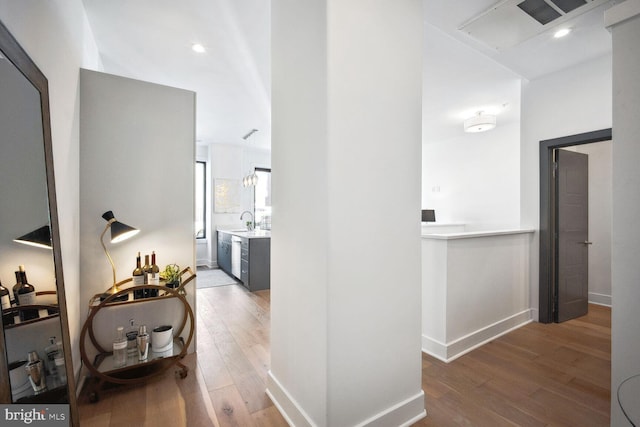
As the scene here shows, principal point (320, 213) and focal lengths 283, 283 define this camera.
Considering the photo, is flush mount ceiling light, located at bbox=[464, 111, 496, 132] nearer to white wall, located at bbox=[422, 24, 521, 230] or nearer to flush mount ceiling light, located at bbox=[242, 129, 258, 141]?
white wall, located at bbox=[422, 24, 521, 230]

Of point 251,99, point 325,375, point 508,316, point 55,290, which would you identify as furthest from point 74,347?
point 508,316

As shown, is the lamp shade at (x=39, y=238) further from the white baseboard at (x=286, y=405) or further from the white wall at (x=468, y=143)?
the white wall at (x=468, y=143)

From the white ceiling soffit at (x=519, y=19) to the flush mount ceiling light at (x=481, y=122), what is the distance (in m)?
1.89

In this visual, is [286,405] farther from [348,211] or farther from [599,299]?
[599,299]

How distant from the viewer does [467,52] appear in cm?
296

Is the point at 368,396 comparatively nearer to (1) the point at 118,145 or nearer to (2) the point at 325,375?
(2) the point at 325,375

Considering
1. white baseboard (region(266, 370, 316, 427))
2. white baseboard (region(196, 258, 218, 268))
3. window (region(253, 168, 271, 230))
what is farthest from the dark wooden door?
white baseboard (region(196, 258, 218, 268))

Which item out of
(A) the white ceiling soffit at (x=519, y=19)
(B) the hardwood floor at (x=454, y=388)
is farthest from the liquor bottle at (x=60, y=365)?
(A) the white ceiling soffit at (x=519, y=19)

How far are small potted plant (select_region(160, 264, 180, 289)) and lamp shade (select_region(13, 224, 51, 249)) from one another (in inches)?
36.3

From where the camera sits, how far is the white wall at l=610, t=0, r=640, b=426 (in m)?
1.48

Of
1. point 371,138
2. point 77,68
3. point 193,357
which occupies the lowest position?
point 193,357

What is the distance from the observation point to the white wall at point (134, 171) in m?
2.15

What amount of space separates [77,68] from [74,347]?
1946 mm

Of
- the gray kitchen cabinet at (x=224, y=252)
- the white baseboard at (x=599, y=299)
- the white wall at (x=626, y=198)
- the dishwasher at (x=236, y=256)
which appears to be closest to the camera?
the white wall at (x=626, y=198)
